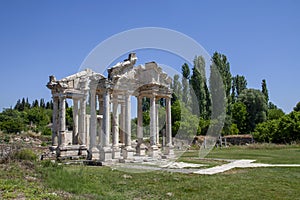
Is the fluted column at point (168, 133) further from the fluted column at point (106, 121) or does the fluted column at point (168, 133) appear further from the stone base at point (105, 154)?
the fluted column at point (106, 121)

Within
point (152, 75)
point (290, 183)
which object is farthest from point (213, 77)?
point (290, 183)

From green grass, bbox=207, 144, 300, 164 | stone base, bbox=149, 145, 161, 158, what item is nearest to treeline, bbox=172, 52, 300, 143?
green grass, bbox=207, 144, 300, 164

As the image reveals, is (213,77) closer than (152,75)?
No

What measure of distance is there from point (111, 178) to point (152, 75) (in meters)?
12.0

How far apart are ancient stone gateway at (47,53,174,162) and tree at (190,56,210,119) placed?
779 inches

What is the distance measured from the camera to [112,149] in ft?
74.9

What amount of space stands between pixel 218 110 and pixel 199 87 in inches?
242

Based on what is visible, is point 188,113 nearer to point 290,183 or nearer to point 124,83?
point 124,83

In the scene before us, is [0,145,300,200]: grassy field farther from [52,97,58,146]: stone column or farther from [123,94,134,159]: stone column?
→ [52,97,58,146]: stone column

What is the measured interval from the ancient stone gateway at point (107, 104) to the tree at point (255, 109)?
34.5 meters

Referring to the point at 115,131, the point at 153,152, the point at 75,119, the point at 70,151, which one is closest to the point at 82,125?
the point at 75,119

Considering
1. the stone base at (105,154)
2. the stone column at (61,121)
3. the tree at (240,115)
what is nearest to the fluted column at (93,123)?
the stone base at (105,154)

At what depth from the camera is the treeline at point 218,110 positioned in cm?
4169

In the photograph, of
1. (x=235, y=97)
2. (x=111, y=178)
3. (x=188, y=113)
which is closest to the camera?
(x=111, y=178)
